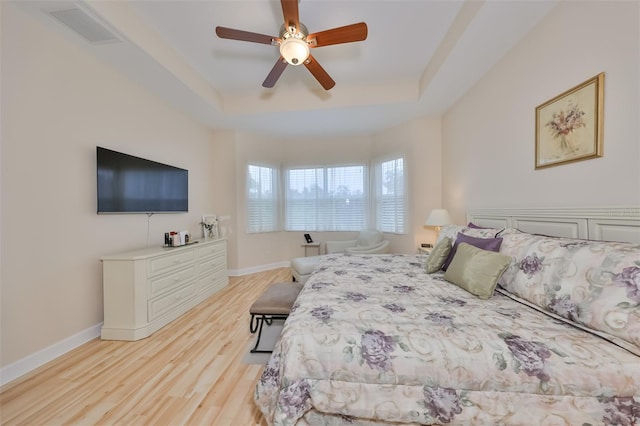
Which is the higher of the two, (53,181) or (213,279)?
(53,181)

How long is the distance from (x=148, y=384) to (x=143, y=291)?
3.01 feet

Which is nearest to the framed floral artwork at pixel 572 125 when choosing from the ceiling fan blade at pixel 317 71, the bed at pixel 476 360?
the bed at pixel 476 360

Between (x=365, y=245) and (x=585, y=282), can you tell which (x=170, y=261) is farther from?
(x=585, y=282)

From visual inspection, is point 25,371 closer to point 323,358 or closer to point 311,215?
point 323,358

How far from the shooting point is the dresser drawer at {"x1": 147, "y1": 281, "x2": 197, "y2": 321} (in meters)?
2.31

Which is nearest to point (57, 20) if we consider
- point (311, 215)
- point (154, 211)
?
point (154, 211)

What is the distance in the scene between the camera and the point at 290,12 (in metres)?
1.68

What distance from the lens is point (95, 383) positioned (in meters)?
1.64

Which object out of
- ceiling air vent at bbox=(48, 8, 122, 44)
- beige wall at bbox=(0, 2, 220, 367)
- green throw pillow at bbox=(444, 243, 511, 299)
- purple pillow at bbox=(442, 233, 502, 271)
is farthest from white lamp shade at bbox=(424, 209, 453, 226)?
ceiling air vent at bbox=(48, 8, 122, 44)

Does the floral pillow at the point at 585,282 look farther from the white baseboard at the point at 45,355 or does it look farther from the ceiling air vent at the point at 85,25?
the ceiling air vent at the point at 85,25

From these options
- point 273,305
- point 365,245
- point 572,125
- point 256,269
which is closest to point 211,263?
point 256,269

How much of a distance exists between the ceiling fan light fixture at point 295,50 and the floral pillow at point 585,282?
2.22 metres

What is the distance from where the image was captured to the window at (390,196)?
412cm

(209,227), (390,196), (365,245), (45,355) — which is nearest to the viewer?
(45,355)
